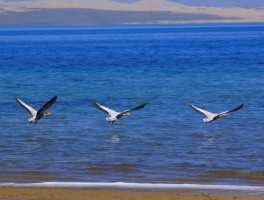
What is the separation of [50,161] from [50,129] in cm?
572

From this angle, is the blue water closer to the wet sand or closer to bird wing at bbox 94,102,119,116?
bird wing at bbox 94,102,119,116

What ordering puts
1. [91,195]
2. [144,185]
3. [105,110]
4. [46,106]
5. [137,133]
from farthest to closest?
1. [137,133]
2. [105,110]
3. [46,106]
4. [144,185]
5. [91,195]

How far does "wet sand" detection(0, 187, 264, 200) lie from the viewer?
14312 millimetres

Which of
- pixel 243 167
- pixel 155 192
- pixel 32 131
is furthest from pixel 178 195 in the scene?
pixel 32 131

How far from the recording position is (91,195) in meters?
14.6

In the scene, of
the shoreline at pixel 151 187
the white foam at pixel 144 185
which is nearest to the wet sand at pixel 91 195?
the shoreline at pixel 151 187

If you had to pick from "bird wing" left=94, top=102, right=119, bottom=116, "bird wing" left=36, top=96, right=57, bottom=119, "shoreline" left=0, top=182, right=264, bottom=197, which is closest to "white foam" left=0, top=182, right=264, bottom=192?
"shoreline" left=0, top=182, right=264, bottom=197

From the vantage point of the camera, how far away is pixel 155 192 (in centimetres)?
1505

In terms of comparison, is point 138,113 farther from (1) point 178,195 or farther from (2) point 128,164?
(1) point 178,195

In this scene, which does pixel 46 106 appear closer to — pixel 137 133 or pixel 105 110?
pixel 105 110

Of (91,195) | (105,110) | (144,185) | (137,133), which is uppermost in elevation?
(91,195)

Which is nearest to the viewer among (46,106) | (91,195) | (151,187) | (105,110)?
(91,195)

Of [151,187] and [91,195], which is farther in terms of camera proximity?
[151,187]

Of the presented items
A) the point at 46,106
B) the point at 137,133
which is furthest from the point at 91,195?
the point at 137,133
